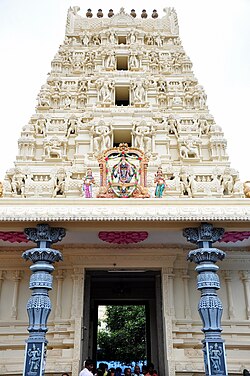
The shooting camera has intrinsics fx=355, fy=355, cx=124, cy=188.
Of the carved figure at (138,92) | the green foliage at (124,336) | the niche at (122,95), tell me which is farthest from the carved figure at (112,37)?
the green foliage at (124,336)

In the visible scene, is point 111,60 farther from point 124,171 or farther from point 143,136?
point 124,171

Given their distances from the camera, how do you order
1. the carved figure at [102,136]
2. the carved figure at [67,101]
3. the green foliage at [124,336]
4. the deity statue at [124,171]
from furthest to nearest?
the green foliage at [124,336] → the carved figure at [67,101] → the carved figure at [102,136] → the deity statue at [124,171]

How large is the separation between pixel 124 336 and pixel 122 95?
21.0 m

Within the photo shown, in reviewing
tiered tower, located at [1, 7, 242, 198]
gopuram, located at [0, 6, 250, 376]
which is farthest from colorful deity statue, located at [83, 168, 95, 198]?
tiered tower, located at [1, 7, 242, 198]

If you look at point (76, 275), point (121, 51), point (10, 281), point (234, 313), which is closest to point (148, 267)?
point (76, 275)

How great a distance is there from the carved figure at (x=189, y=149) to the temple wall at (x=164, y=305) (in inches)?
155

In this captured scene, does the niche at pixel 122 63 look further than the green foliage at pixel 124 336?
No

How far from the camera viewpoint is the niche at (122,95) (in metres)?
15.2

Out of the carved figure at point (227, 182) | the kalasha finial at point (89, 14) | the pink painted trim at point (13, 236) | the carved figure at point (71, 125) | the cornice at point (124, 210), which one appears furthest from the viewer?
the kalasha finial at point (89, 14)

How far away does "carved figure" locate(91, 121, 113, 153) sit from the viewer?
12.7 m

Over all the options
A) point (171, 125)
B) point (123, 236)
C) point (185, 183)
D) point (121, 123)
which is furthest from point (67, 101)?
point (123, 236)

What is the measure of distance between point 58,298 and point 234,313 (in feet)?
15.6

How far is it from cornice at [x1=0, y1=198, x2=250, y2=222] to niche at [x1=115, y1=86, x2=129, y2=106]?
27.4 ft

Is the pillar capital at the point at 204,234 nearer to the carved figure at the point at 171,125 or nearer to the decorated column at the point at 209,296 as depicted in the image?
the decorated column at the point at 209,296
